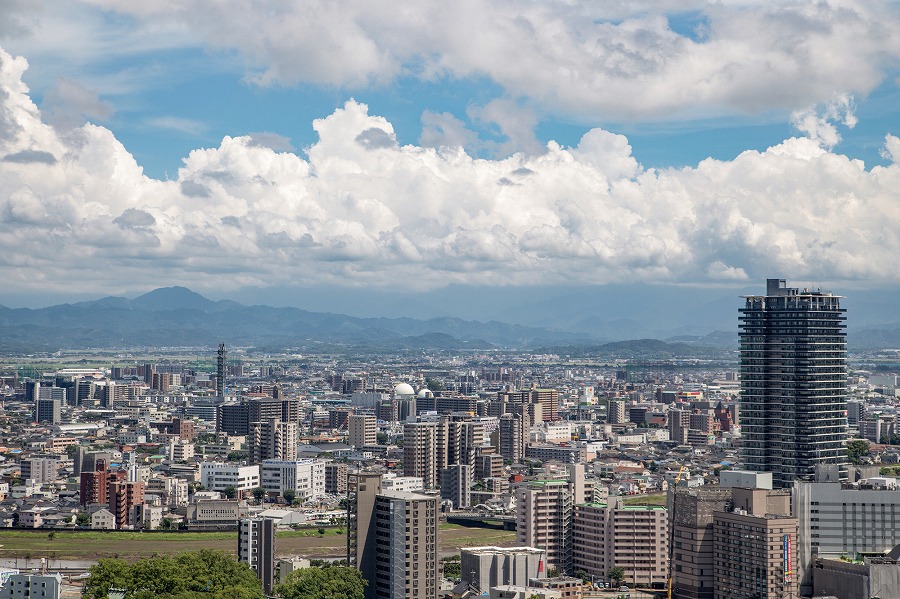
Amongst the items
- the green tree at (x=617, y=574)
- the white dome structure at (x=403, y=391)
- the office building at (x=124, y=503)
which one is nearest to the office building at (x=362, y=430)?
the white dome structure at (x=403, y=391)

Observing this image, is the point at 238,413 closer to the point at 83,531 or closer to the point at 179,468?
the point at 179,468

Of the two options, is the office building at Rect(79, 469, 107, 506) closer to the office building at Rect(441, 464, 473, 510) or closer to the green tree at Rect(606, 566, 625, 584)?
the office building at Rect(441, 464, 473, 510)

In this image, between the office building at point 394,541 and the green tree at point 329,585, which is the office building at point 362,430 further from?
→ the green tree at point 329,585

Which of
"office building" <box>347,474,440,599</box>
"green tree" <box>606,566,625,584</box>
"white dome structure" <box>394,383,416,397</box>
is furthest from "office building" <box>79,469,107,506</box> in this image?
"white dome structure" <box>394,383,416,397</box>

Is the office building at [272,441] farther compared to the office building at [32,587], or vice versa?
the office building at [272,441]

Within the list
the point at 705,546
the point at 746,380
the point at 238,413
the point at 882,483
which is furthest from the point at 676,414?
the point at 705,546

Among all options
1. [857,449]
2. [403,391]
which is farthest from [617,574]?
[403,391]
